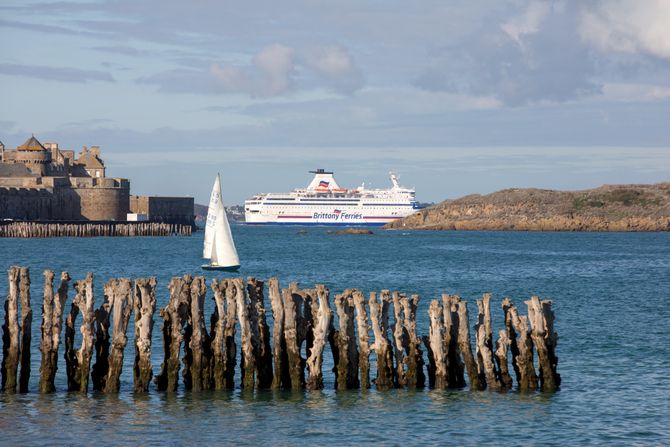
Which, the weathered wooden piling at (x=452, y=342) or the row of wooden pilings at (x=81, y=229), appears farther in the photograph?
the row of wooden pilings at (x=81, y=229)

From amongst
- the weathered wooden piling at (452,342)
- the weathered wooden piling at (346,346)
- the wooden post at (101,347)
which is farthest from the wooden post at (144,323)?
the weathered wooden piling at (452,342)

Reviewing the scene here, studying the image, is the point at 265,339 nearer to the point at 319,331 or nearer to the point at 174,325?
the point at 319,331

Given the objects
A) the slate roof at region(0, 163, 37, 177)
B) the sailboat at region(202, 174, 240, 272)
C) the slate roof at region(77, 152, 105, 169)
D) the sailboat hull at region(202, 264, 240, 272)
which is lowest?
the sailboat hull at region(202, 264, 240, 272)

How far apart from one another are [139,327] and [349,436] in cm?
441

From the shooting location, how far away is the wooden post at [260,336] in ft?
66.3

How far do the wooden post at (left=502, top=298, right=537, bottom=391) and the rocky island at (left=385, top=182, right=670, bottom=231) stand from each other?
14576cm

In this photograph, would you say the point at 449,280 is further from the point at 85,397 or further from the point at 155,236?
the point at 155,236

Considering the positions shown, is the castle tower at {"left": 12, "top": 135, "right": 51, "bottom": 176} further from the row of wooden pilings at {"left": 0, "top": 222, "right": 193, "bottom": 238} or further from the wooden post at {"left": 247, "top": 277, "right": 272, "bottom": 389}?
the wooden post at {"left": 247, "top": 277, "right": 272, "bottom": 389}

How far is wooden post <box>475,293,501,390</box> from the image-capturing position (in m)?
19.7

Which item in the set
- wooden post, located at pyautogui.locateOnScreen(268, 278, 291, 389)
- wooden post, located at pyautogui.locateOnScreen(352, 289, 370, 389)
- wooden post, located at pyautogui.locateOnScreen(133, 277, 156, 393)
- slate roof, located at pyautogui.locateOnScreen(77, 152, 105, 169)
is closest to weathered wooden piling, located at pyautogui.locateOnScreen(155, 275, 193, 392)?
wooden post, located at pyautogui.locateOnScreen(133, 277, 156, 393)

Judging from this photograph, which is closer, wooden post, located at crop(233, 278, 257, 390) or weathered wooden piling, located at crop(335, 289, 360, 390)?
weathered wooden piling, located at crop(335, 289, 360, 390)

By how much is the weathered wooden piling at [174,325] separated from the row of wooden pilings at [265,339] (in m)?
0.02

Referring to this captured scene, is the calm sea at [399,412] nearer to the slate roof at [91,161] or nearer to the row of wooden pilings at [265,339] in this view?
the row of wooden pilings at [265,339]

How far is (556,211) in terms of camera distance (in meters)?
171
